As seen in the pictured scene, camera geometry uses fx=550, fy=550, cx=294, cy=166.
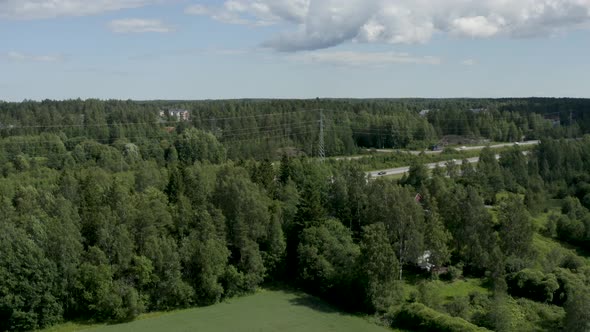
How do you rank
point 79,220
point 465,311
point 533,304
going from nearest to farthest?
point 465,311
point 533,304
point 79,220

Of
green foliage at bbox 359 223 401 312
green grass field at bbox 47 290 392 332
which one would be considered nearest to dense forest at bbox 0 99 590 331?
green foliage at bbox 359 223 401 312

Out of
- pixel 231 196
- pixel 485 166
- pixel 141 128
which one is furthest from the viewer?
pixel 141 128

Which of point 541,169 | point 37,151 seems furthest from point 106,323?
Answer: point 541,169

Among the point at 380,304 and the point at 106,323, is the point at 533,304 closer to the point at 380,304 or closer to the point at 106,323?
the point at 380,304

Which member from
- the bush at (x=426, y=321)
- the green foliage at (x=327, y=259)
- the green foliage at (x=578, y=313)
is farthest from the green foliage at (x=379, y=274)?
the green foliage at (x=578, y=313)

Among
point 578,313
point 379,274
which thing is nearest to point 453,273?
point 379,274

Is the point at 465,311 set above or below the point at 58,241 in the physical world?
below

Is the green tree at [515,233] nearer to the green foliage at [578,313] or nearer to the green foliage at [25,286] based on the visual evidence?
the green foliage at [578,313]
